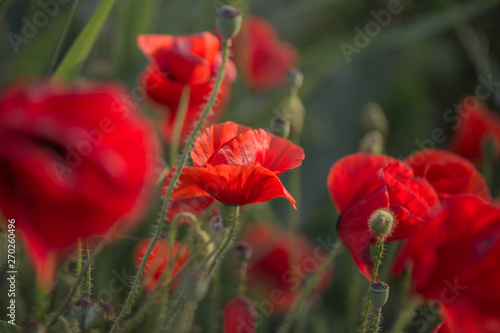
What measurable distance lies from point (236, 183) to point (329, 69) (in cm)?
49

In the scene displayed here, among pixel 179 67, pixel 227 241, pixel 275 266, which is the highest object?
pixel 179 67

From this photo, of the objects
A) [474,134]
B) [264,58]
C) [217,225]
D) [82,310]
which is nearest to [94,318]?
[82,310]

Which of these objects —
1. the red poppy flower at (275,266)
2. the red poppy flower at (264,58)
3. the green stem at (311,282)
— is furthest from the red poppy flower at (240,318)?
the red poppy flower at (264,58)

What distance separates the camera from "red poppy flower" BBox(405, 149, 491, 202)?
1.57ft

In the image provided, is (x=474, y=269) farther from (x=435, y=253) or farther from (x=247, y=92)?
(x=247, y=92)

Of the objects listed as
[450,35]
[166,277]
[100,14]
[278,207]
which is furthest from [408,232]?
[450,35]

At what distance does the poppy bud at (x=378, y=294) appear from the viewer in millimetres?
373

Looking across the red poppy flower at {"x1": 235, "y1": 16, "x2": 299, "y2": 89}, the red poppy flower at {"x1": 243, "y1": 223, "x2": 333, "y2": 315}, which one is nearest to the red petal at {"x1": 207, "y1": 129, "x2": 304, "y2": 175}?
the red poppy flower at {"x1": 243, "y1": 223, "x2": 333, "y2": 315}

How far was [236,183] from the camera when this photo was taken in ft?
1.25

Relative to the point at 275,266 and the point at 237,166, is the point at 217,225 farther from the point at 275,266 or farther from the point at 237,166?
the point at 275,266

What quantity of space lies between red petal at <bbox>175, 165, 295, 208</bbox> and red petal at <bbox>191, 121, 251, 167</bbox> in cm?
2

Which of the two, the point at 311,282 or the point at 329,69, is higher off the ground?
the point at 329,69

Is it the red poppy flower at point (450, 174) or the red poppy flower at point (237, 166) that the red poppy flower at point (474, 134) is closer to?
the red poppy flower at point (450, 174)

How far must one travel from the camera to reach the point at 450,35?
1.39 metres
